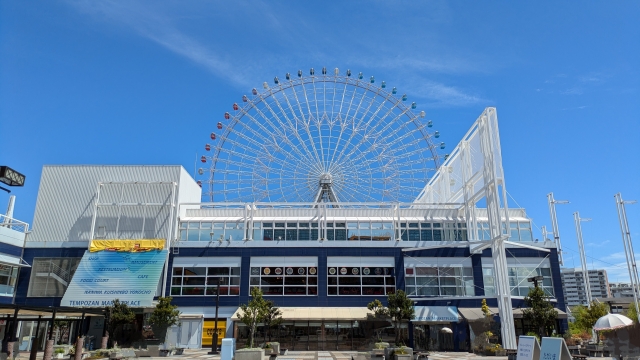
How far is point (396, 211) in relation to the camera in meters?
40.8

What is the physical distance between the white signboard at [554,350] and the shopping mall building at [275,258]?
20.9 meters

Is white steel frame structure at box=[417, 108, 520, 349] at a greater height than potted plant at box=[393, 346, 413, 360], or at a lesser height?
greater

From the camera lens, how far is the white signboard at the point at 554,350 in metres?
12.3

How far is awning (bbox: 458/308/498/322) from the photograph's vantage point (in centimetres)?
3419

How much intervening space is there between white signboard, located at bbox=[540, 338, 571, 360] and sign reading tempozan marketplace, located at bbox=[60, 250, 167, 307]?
28440 mm

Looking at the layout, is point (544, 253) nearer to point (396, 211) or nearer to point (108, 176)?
point (396, 211)

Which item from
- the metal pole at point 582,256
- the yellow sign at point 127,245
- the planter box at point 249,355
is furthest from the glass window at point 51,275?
the metal pole at point 582,256

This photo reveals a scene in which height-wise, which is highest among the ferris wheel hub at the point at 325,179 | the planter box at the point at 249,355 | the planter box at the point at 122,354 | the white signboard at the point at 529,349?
the ferris wheel hub at the point at 325,179

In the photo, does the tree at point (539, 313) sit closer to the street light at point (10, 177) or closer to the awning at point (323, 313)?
the awning at point (323, 313)

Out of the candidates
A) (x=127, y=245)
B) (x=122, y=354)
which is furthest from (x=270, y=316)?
(x=127, y=245)

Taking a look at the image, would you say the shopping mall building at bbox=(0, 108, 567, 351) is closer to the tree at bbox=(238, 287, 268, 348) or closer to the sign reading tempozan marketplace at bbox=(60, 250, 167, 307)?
the sign reading tempozan marketplace at bbox=(60, 250, 167, 307)

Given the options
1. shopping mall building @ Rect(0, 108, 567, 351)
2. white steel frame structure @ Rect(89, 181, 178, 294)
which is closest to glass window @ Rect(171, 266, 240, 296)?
shopping mall building @ Rect(0, 108, 567, 351)

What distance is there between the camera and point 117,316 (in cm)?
3225

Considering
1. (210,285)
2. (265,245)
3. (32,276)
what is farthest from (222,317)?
(32,276)
